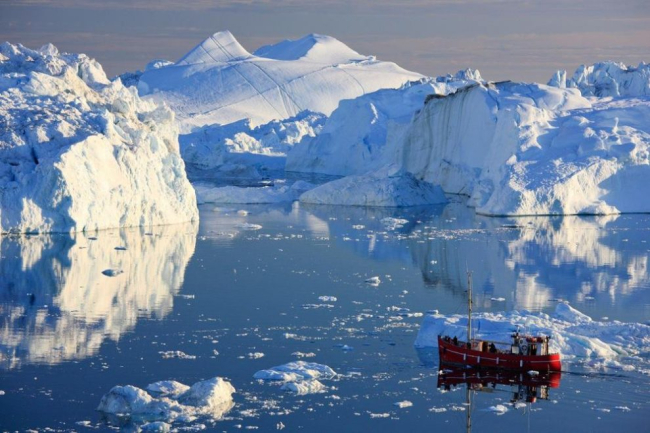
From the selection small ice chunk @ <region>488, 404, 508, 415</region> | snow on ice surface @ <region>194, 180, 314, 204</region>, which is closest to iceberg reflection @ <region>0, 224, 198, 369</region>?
small ice chunk @ <region>488, 404, 508, 415</region>

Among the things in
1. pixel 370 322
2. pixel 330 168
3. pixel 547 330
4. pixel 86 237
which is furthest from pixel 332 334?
pixel 330 168

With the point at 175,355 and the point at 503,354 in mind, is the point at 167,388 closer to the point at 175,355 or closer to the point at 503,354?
the point at 175,355

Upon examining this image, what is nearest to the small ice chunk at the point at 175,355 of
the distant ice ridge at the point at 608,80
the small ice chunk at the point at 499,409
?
the small ice chunk at the point at 499,409

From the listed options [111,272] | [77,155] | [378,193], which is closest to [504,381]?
[111,272]

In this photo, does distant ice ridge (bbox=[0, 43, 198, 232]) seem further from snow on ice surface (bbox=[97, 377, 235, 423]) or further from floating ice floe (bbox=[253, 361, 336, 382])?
snow on ice surface (bbox=[97, 377, 235, 423])

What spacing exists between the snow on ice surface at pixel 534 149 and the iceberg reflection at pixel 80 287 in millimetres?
10396

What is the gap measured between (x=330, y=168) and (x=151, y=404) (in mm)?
38906

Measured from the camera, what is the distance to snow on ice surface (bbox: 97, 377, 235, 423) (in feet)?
37.1

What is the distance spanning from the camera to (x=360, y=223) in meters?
30.0

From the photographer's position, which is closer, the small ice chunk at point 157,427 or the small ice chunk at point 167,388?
the small ice chunk at point 157,427

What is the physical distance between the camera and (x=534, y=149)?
33.1 m

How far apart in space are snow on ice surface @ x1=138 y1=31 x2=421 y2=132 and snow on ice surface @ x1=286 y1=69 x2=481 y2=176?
18.2 meters

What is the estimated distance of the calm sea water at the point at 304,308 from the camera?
464 inches

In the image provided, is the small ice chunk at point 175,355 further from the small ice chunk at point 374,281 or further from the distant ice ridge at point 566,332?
the small ice chunk at point 374,281
